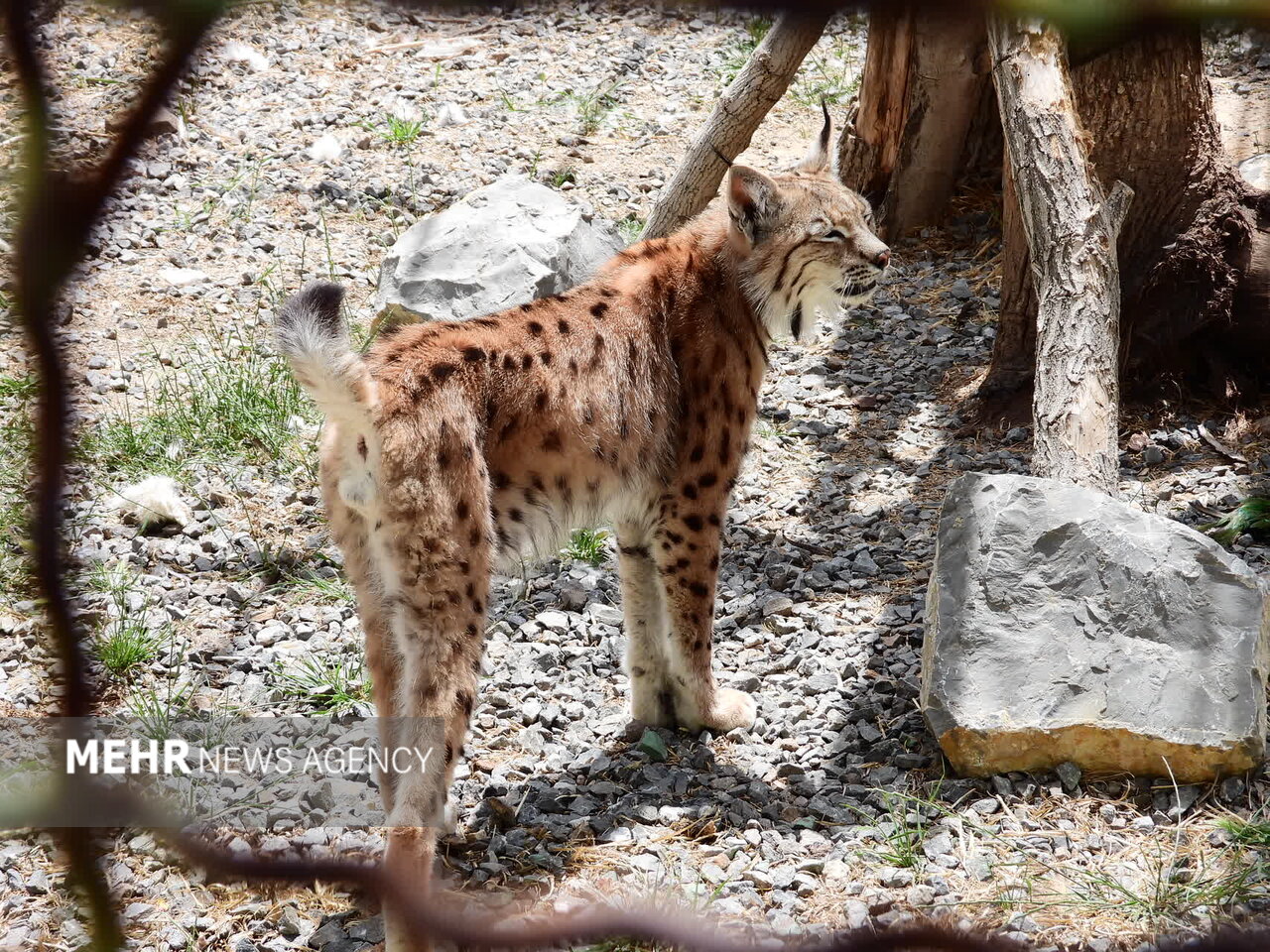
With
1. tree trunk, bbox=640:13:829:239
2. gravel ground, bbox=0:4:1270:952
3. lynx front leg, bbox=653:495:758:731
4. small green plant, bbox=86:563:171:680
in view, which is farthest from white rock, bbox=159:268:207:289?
lynx front leg, bbox=653:495:758:731

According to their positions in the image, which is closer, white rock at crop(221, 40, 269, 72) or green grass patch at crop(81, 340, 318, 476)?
green grass patch at crop(81, 340, 318, 476)

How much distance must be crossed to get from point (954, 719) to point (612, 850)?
1.12m

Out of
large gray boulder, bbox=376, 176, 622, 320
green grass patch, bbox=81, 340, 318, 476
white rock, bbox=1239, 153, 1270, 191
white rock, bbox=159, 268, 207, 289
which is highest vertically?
white rock, bbox=1239, 153, 1270, 191

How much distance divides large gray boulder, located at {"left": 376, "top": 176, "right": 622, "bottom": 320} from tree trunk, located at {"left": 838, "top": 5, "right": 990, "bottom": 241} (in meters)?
1.55

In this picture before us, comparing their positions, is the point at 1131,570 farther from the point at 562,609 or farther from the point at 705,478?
the point at 562,609

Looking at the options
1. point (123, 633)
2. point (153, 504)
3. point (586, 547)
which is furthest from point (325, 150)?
point (123, 633)

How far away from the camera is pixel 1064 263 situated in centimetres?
425

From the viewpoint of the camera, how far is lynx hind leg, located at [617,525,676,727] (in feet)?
14.6

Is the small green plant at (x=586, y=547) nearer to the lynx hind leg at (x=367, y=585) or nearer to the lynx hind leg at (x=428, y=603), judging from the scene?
the lynx hind leg at (x=367, y=585)

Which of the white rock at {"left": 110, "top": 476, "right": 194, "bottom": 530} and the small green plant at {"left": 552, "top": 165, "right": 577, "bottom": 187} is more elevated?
the small green plant at {"left": 552, "top": 165, "right": 577, "bottom": 187}

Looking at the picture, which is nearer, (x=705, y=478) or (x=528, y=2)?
(x=528, y=2)

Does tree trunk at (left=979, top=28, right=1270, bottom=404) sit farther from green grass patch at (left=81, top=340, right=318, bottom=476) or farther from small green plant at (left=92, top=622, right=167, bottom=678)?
small green plant at (left=92, top=622, right=167, bottom=678)

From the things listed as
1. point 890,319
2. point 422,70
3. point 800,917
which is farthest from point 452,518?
point 422,70

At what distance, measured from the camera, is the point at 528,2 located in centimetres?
64
